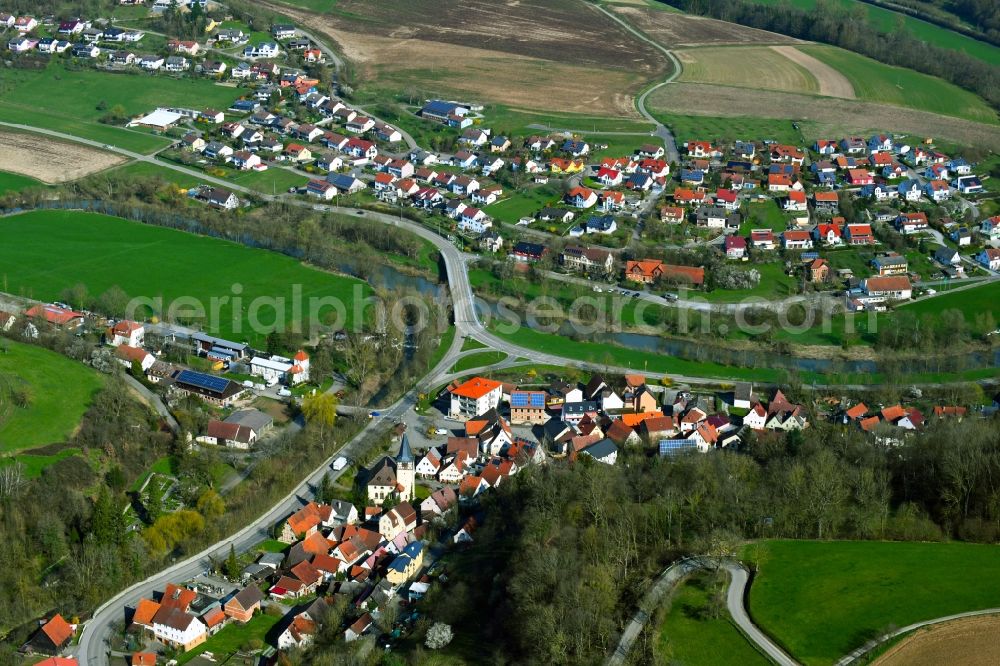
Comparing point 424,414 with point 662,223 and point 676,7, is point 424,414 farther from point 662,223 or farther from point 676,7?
point 676,7

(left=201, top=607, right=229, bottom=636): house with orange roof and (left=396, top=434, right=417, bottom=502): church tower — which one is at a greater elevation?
(left=396, top=434, right=417, bottom=502): church tower

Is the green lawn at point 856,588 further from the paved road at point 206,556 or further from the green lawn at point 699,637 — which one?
the paved road at point 206,556

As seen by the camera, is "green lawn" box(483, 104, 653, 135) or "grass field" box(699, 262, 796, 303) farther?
"green lawn" box(483, 104, 653, 135)

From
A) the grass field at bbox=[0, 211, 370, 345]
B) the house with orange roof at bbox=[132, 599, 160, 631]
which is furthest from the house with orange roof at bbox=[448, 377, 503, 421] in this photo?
the house with orange roof at bbox=[132, 599, 160, 631]

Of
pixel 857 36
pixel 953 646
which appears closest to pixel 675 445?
pixel 953 646

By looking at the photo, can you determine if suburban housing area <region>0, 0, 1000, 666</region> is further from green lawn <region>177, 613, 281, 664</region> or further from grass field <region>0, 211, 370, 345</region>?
grass field <region>0, 211, 370, 345</region>

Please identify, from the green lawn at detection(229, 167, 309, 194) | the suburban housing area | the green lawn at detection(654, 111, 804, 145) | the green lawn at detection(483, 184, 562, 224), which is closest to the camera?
Result: the suburban housing area

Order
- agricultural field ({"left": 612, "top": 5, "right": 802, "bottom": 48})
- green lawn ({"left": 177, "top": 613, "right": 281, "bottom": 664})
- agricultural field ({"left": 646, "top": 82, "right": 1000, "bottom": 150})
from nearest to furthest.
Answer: green lawn ({"left": 177, "top": 613, "right": 281, "bottom": 664}) < agricultural field ({"left": 646, "top": 82, "right": 1000, "bottom": 150}) < agricultural field ({"left": 612, "top": 5, "right": 802, "bottom": 48})

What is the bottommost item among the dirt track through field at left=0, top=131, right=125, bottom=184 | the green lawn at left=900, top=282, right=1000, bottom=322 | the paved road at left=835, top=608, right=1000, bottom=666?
the dirt track through field at left=0, top=131, right=125, bottom=184
